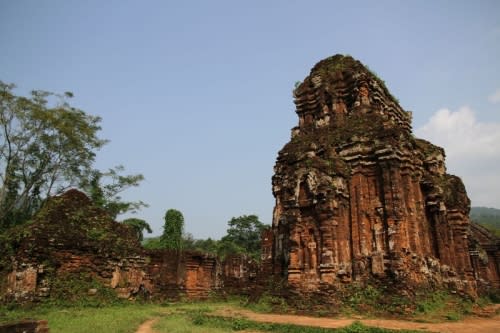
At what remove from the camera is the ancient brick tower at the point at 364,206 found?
11.4 meters

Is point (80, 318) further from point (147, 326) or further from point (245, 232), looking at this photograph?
point (245, 232)

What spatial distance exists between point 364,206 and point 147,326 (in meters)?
7.73

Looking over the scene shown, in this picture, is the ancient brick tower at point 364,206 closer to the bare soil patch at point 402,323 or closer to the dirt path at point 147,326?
the bare soil patch at point 402,323

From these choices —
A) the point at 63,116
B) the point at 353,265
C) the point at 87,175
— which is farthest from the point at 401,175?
the point at 87,175

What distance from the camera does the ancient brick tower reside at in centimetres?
1145

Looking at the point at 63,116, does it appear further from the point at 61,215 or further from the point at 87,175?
the point at 61,215

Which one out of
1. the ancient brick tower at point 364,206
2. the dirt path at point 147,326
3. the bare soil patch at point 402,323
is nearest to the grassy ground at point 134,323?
the dirt path at point 147,326

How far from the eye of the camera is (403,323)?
8.92 metres

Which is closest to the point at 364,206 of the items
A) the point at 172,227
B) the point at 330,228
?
the point at 330,228

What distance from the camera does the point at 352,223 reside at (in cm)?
1227

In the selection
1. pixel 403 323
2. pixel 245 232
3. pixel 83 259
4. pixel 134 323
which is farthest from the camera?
pixel 245 232

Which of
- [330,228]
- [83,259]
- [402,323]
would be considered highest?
[330,228]

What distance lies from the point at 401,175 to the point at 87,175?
79.0 ft

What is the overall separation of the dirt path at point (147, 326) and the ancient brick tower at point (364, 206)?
4472mm
